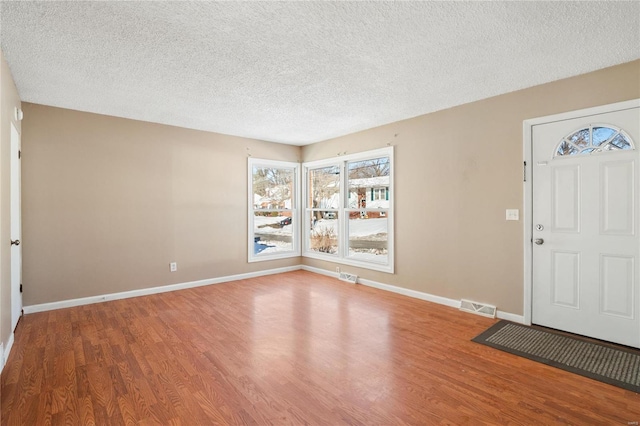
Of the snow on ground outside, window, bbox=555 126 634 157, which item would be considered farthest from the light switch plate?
the snow on ground outside

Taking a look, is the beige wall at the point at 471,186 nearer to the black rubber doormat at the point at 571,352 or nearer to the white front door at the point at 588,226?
the white front door at the point at 588,226

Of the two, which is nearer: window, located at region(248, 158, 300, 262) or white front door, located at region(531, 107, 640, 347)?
white front door, located at region(531, 107, 640, 347)

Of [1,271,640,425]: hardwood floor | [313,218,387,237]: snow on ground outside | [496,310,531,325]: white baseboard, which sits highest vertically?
[313,218,387,237]: snow on ground outside

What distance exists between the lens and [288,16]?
7.14 ft

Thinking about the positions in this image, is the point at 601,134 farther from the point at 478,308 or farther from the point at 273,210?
the point at 273,210

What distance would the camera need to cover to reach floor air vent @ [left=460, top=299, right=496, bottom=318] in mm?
3729

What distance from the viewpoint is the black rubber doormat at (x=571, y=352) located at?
2428mm

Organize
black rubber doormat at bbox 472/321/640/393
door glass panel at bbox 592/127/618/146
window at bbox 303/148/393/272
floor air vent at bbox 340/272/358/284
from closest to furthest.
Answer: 1. black rubber doormat at bbox 472/321/640/393
2. door glass panel at bbox 592/127/618/146
3. window at bbox 303/148/393/272
4. floor air vent at bbox 340/272/358/284

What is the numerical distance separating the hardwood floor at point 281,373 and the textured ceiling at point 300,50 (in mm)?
2571

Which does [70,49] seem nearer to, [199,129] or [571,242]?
[199,129]

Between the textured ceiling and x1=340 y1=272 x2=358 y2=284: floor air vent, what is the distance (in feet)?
9.11

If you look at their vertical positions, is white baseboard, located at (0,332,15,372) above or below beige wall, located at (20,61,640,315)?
below

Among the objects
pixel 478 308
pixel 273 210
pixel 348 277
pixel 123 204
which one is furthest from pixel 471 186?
pixel 123 204

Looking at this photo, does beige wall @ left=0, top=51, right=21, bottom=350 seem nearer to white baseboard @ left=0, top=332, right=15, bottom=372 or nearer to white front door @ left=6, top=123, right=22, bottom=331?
white baseboard @ left=0, top=332, right=15, bottom=372
